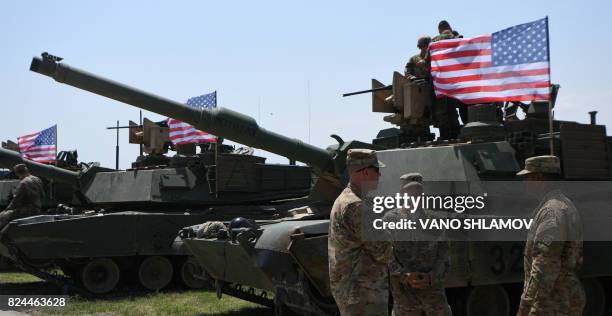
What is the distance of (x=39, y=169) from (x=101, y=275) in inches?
143

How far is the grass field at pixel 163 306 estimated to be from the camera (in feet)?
32.0

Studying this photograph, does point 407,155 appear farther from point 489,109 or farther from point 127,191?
point 127,191

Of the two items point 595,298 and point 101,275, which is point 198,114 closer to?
point 101,275

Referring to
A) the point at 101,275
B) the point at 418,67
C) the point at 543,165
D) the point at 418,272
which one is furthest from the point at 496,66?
the point at 101,275

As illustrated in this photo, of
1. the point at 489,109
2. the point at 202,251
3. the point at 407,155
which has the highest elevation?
the point at 489,109

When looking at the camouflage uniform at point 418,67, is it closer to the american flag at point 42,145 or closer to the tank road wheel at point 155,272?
the tank road wheel at point 155,272

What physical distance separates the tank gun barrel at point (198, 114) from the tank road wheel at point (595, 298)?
138 inches

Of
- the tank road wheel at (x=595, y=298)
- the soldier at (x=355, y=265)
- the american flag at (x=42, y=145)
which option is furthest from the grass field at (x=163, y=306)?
the american flag at (x=42, y=145)

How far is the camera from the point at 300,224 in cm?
704

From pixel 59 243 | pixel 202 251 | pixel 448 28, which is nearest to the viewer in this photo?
pixel 202 251

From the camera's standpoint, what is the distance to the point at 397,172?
26.3ft

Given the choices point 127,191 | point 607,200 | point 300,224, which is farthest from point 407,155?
point 127,191

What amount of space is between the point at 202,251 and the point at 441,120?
11.6 feet

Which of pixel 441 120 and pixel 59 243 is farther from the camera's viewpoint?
pixel 59 243
